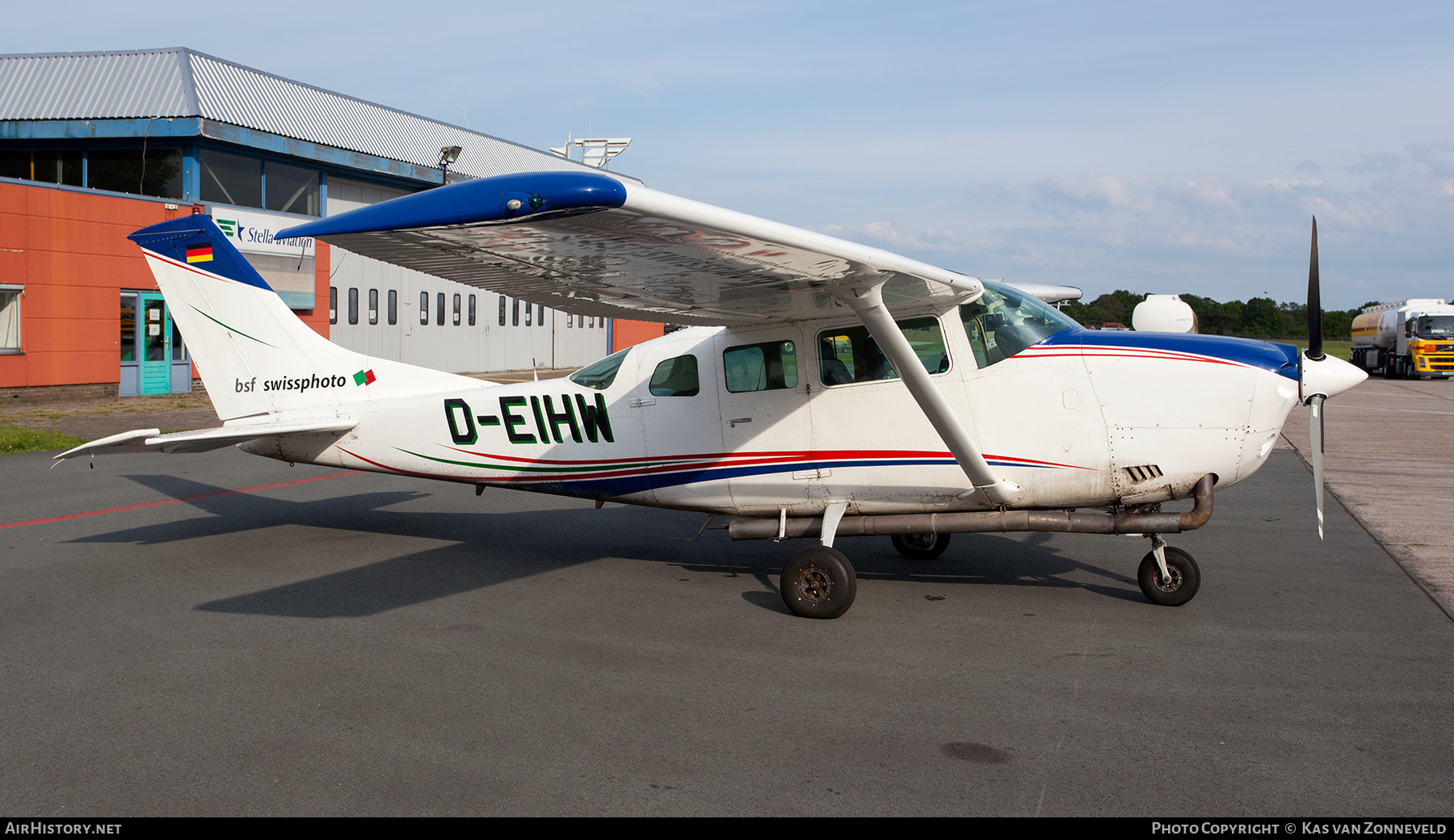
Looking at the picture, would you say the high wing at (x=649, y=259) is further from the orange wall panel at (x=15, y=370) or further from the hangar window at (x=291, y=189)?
the hangar window at (x=291, y=189)

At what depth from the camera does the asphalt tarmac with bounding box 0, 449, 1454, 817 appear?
3.80m

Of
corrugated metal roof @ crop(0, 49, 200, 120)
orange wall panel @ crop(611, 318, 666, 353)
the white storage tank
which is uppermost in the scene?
corrugated metal roof @ crop(0, 49, 200, 120)

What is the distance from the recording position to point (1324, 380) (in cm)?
612

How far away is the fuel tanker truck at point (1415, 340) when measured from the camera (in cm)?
4034

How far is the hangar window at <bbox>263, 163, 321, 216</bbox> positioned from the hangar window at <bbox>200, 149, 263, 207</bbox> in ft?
1.04

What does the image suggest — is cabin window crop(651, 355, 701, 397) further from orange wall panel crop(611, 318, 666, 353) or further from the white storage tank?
orange wall panel crop(611, 318, 666, 353)

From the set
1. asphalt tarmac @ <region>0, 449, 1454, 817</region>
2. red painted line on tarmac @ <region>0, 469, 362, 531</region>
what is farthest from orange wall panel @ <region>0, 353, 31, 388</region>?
asphalt tarmac @ <region>0, 449, 1454, 817</region>

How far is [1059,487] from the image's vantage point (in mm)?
6383

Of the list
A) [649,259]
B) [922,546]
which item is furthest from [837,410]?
[649,259]

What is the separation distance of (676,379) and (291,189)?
83.0 feet

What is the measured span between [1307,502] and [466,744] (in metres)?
10.5

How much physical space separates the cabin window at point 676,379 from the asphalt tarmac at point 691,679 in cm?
147
